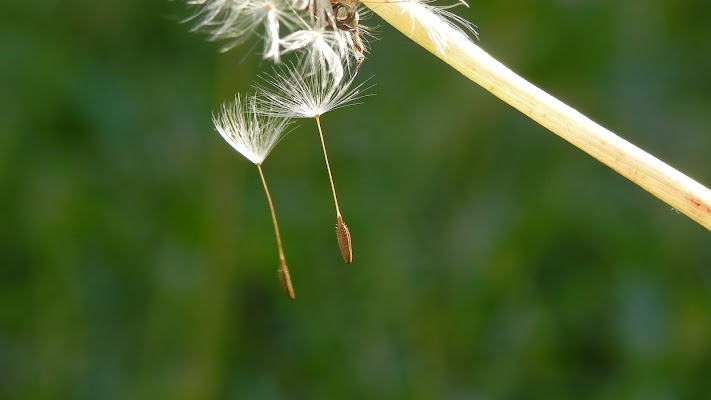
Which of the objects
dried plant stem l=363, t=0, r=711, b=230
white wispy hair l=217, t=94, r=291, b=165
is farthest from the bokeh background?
dried plant stem l=363, t=0, r=711, b=230

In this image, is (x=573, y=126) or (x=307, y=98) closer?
(x=573, y=126)

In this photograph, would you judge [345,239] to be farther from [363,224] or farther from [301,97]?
[363,224]

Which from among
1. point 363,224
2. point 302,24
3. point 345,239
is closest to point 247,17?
point 302,24

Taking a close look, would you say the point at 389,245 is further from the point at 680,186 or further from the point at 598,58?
the point at 680,186

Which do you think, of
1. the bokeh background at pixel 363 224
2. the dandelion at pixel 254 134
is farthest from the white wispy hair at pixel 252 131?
the bokeh background at pixel 363 224

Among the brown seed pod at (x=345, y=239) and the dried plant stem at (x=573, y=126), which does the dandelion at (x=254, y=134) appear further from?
the dried plant stem at (x=573, y=126)
